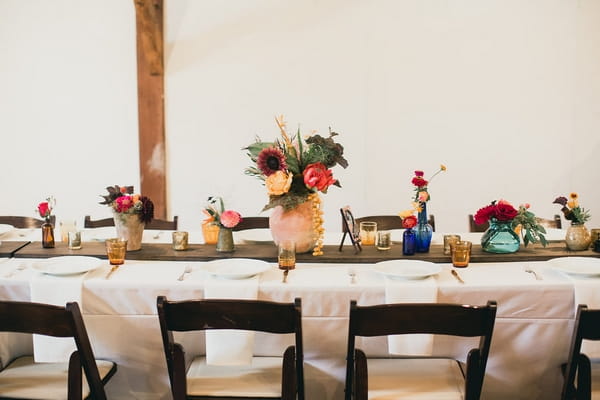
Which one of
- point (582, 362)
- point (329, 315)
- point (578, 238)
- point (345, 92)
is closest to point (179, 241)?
point (329, 315)

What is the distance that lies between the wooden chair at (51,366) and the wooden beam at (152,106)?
250 cm

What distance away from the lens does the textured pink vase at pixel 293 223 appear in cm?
233

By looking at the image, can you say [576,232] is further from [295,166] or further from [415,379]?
[295,166]

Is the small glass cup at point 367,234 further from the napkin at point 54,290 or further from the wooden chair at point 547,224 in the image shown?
the napkin at point 54,290

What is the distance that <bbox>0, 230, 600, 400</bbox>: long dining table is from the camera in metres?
1.99

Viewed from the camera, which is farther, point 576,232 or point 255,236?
point 255,236

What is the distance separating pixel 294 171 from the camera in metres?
2.29

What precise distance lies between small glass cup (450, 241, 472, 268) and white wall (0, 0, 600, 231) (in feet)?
7.33

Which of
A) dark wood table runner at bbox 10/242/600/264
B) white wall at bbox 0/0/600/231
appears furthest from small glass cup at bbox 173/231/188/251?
white wall at bbox 0/0/600/231

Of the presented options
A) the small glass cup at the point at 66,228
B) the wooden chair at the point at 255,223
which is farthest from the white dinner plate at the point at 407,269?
the small glass cup at the point at 66,228

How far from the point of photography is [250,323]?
1584 mm

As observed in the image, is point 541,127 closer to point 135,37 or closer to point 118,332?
point 135,37

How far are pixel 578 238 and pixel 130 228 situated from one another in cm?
195

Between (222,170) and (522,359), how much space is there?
2.98 m
